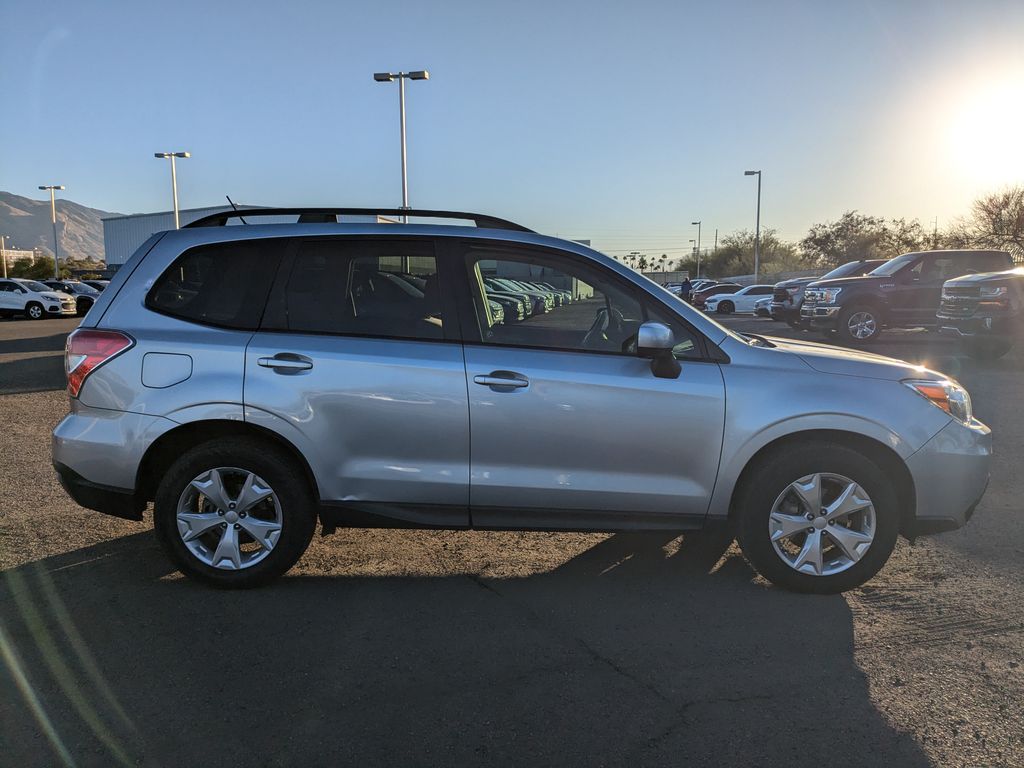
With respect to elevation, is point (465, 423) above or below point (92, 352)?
below

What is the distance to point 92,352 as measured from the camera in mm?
3707

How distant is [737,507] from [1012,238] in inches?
1587

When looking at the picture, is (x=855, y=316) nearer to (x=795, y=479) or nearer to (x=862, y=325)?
(x=862, y=325)

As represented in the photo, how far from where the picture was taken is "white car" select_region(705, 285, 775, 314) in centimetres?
3434

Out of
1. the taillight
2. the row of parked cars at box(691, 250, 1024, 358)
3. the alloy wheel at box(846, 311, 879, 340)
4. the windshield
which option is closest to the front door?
the taillight

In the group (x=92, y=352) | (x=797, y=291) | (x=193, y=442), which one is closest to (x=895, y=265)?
(x=797, y=291)

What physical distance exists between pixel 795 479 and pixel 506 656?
1.64m

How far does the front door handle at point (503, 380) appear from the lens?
3.56m

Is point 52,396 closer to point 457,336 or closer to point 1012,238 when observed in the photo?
point 457,336

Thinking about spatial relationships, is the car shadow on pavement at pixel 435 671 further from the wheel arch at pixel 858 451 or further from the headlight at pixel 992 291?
the headlight at pixel 992 291

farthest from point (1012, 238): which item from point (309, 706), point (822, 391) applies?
point (309, 706)

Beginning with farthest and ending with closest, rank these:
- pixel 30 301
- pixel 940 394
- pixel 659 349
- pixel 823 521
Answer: pixel 30 301 < pixel 940 394 < pixel 823 521 < pixel 659 349

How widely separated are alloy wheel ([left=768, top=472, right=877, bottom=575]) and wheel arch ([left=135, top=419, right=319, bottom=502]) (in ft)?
7.72

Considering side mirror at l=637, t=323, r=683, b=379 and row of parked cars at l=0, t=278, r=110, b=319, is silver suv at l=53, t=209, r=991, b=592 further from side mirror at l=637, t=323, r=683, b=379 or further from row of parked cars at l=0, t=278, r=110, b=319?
row of parked cars at l=0, t=278, r=110, b=319
